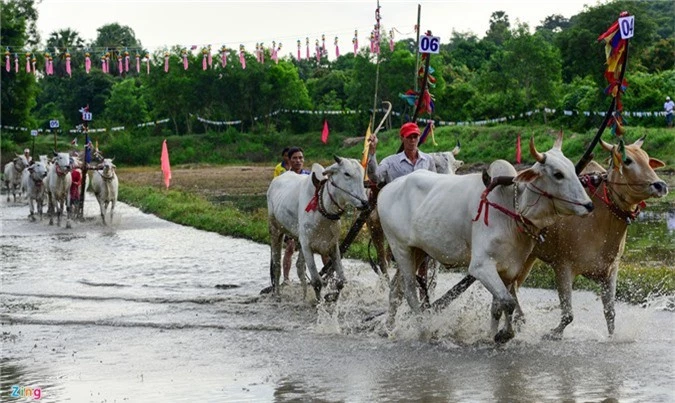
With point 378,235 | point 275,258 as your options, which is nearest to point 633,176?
point 378,235

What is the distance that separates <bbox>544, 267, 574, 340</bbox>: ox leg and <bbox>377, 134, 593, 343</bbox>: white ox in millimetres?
575

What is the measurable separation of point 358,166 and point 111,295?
4.49 m

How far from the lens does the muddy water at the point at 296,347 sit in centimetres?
797

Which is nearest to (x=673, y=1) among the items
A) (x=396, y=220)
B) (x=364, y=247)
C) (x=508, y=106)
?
(x=508, y=106)

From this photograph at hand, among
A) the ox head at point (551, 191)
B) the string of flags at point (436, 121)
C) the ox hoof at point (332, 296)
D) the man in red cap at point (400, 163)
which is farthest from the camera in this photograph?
the string of flags at point (436, 121)

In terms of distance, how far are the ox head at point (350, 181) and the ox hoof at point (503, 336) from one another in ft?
8.04

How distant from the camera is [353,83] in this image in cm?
5925

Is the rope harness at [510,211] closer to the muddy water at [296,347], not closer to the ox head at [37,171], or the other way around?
the muddy water at [296,347]

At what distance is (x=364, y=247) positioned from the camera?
54.6 ft

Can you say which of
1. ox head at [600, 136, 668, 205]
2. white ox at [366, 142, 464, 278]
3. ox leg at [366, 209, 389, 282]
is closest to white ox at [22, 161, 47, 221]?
white ox at [366, 142, 464, 278]

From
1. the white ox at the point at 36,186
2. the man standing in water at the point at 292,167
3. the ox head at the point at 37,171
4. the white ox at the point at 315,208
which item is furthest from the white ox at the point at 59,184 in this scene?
the white ox at the point at 315,208

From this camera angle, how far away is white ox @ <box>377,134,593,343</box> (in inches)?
332

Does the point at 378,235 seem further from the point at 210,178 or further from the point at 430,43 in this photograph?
the point at 210,178

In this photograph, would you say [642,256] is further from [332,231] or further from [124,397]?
[124,397]
